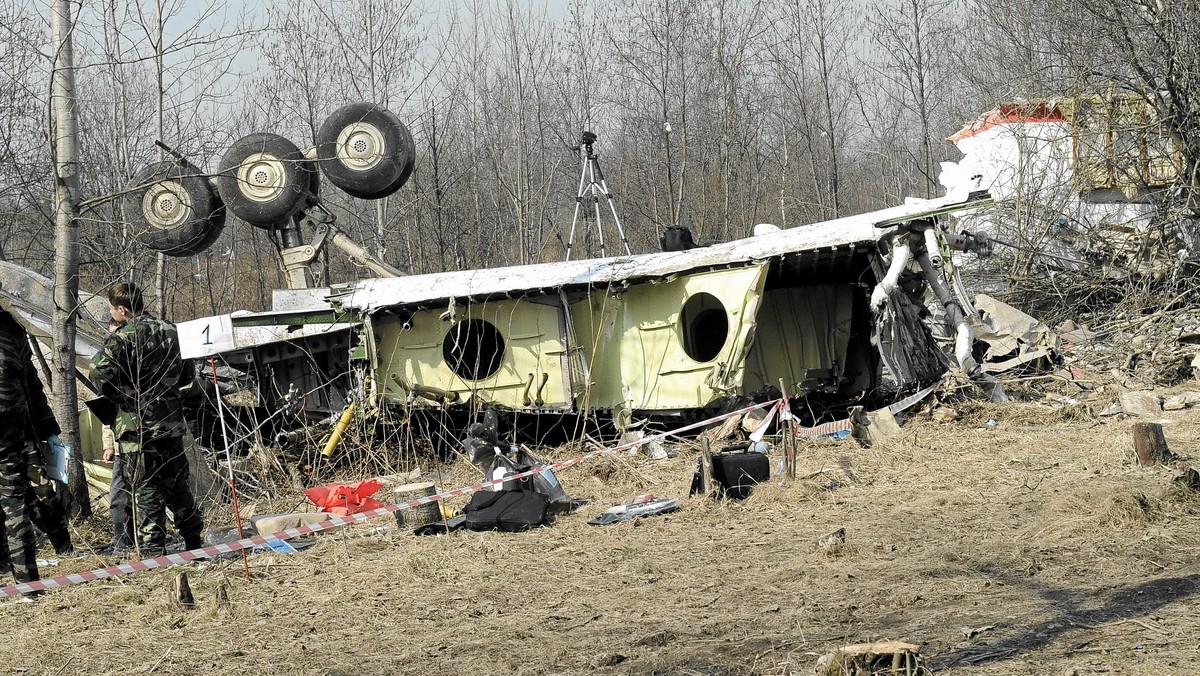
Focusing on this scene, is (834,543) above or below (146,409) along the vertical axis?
below

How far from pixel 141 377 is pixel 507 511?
259 cm

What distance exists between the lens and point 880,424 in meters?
10.3

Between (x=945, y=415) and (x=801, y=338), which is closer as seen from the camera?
(x=945, y=415)

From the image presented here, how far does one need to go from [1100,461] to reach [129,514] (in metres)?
7.11

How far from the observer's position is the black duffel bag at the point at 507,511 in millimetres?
7480

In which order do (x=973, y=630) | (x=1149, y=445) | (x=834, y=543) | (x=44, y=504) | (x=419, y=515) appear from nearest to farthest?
1. (x=973, y=630)
2. (x=834, y=543)
3. (x=44, y=504)
4. (x=419, y=515)
5. (x=1149, y=445)

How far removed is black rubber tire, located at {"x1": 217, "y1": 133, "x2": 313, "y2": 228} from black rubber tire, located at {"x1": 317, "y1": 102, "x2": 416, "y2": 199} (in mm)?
404

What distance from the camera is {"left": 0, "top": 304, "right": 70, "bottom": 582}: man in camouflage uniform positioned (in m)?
6.34

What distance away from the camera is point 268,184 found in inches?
484

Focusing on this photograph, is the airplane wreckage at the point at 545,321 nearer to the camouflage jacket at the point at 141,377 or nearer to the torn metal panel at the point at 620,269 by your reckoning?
the torn metal panel at the point at 620,269

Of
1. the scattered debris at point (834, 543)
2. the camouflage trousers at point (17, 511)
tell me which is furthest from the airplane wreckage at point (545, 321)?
the scattered debris at point (834, 543)

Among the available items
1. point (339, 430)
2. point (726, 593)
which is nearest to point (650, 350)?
point (339, 430)

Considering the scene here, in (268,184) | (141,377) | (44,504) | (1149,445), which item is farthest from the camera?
(268,184)

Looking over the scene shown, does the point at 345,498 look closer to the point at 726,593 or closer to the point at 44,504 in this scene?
the point at 44,504
